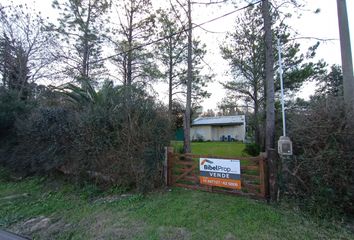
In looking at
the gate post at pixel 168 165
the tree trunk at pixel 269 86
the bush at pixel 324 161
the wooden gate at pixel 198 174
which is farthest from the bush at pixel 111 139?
the bush at pixel 324 161

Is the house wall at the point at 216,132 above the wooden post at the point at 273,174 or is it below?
above

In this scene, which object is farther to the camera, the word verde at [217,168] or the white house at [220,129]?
the white house at [220,129]

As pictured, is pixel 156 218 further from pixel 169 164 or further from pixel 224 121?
pixel 224 121

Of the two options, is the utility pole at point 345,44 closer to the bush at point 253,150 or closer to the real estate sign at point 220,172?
the real estate sign at point 220,172

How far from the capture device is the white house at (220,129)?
26344mm

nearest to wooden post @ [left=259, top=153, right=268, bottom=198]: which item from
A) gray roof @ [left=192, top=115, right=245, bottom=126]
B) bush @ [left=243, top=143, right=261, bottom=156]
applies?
bush @ [left=243, top=143, right=261, bottom=156]

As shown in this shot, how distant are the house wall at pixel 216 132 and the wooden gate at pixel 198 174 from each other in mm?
21070

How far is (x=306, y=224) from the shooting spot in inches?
146

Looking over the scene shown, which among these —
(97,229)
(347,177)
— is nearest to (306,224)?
(347,177)

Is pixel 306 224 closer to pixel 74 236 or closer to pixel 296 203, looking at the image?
pixel 296 203

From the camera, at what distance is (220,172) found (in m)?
5.19

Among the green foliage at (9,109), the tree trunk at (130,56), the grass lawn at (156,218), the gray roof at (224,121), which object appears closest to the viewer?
the grass lawn at (156,218)

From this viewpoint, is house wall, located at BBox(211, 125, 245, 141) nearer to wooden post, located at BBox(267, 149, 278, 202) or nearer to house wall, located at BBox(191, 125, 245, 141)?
house wall, located at BBox(191, 125, 245, 141)

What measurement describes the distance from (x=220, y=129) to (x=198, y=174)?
2271 cm
